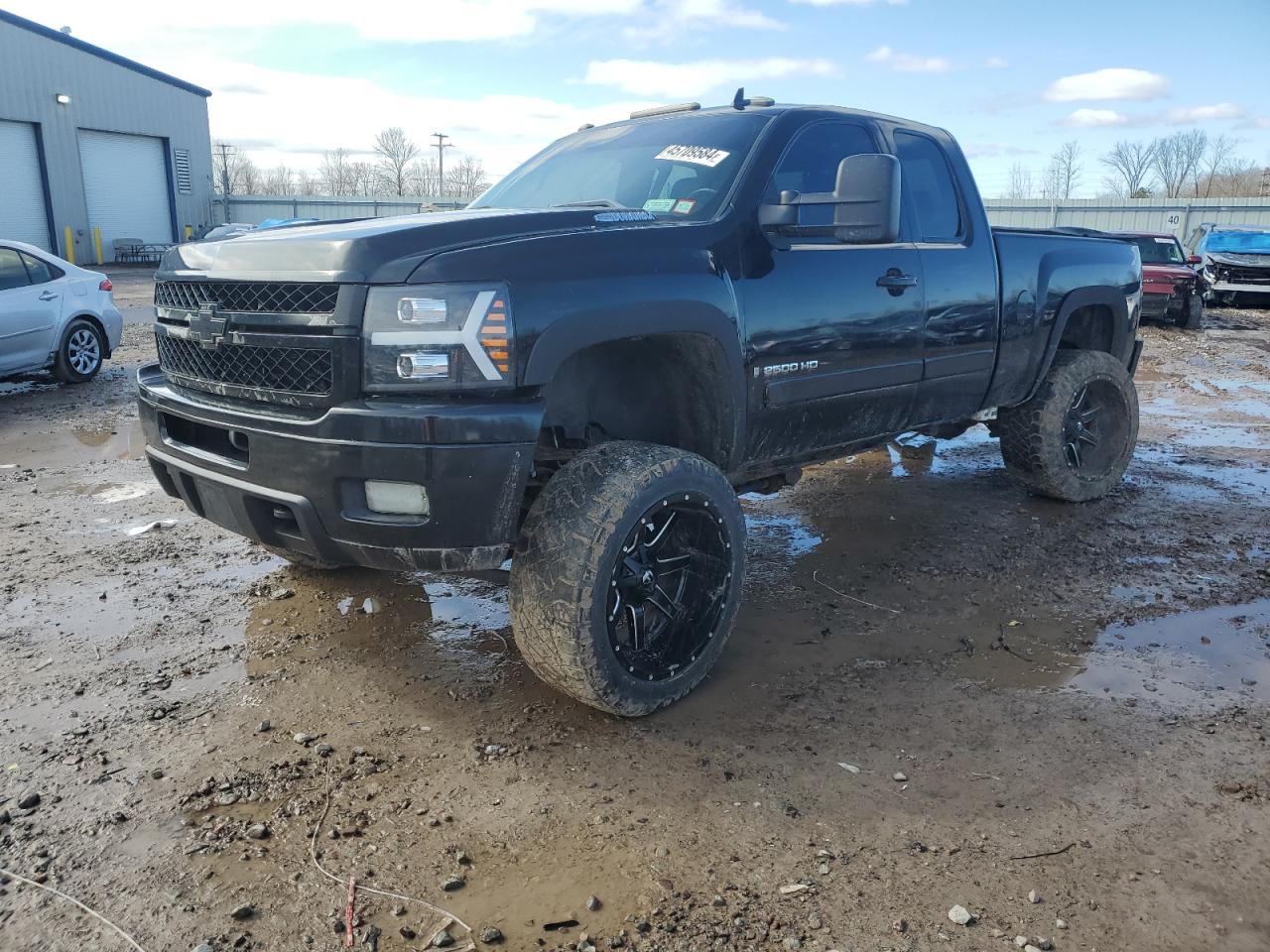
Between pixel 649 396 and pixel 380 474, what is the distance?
116cm

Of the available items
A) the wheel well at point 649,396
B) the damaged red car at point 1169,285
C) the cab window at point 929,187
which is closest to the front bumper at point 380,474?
the wheel well at point 649,396

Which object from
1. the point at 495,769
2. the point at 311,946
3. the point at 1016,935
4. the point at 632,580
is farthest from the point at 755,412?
the point at 311,946

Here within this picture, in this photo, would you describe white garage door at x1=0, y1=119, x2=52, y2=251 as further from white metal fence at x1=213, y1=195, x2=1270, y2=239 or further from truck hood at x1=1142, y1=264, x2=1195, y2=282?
truck hood at x1=1142, y1=264, x2=1195, y2=282

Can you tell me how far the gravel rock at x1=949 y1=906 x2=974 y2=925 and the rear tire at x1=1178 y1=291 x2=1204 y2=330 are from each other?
1632 centimetres

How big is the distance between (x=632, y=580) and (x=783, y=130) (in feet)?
6.34

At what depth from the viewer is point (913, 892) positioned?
2.29m

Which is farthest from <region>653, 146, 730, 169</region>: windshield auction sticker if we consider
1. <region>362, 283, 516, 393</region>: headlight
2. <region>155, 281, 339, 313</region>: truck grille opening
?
<region>155, 281, 339, 313</region>: truck grille opening

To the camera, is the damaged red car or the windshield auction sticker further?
the damaged red car

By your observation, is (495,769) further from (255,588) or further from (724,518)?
(255,588)

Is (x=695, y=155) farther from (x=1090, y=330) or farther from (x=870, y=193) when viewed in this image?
(x=1090, y=330)

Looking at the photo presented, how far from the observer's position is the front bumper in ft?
8.53

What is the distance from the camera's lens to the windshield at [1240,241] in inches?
756

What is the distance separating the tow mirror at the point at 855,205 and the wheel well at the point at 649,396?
59cm

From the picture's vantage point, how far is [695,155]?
367 centimetres
